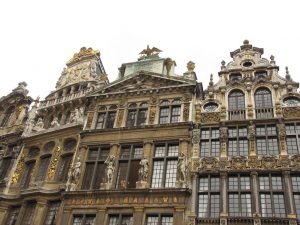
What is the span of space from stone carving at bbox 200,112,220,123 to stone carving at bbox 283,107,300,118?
14.0 feet

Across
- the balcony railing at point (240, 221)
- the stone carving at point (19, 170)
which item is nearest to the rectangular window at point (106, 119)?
the stone carving at point (19, 170)

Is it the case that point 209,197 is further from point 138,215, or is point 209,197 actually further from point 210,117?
point 210,117

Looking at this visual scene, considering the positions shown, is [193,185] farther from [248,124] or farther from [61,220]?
[61,220]

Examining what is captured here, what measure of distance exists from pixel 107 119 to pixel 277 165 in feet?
42.5

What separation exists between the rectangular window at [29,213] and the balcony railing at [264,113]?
16536mm

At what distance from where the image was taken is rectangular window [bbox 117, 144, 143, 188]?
81.1 feet

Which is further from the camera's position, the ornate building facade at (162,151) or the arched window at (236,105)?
the arched window at (236,105)

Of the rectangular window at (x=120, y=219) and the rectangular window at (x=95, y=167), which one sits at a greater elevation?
the rectangular window at (x=95, y=167)

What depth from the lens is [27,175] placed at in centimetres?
2945

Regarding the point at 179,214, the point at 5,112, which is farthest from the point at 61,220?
the point at 5,112

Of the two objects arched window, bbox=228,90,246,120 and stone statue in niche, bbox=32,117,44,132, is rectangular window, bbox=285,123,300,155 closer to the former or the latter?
arched window, bbox=228,90,246,120

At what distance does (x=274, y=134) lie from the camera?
2367cm

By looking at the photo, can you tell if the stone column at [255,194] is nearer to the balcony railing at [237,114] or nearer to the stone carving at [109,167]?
the balcony railing at [237,114]

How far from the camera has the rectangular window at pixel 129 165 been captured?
81.1 ft
